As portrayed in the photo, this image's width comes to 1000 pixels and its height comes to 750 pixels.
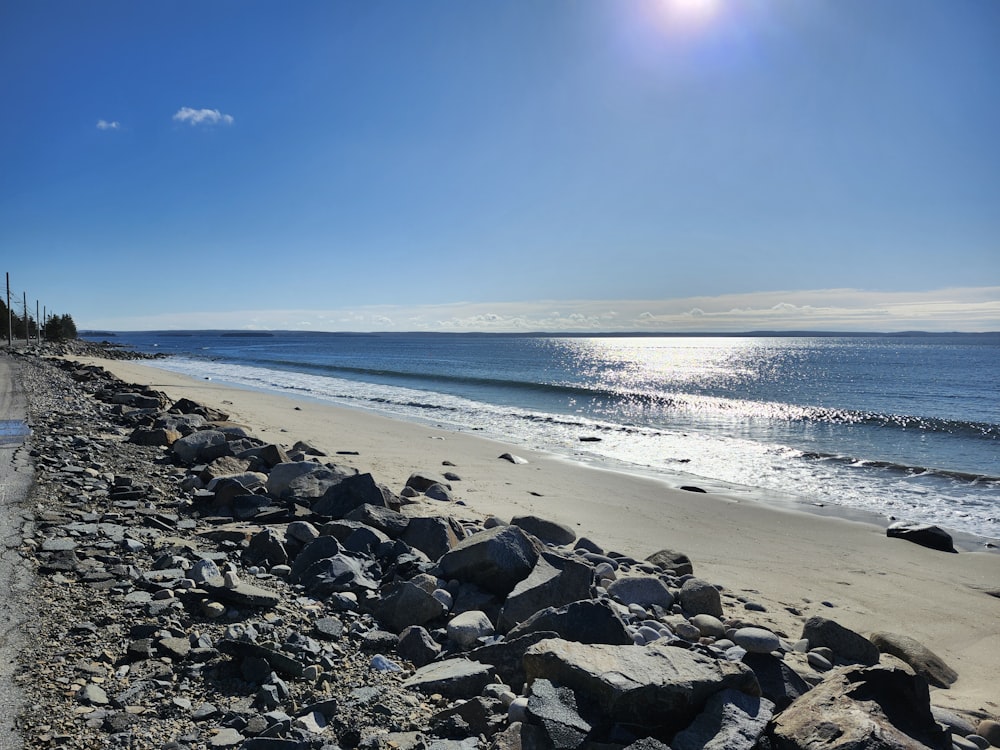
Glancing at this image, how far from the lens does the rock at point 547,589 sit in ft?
14.5

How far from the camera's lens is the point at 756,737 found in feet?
9.44

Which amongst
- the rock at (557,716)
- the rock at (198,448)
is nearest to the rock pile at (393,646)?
the rock at (557,716)

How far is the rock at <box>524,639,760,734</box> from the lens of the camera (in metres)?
2.98

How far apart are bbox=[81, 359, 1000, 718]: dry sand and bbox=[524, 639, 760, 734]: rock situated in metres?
2.46

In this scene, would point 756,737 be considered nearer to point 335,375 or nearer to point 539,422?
point 539,422

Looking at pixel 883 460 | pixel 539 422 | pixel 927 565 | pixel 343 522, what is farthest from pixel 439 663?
pixel 539 422

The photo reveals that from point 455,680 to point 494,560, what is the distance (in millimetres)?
1451

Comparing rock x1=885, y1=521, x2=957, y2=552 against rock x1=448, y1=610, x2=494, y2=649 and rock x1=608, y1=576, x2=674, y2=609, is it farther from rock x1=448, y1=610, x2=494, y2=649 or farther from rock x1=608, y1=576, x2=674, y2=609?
rock x1=448, y1=610, x2=494, y2=649

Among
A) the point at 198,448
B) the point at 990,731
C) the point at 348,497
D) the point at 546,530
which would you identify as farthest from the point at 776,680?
the point at 198,448

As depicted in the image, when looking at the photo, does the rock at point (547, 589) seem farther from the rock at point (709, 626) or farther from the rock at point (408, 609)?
the rock at point (709, 626)

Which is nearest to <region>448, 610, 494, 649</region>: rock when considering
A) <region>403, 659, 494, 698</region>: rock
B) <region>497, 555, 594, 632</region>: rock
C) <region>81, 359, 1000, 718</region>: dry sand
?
<region>497, 555, 594, 632</region>: rock

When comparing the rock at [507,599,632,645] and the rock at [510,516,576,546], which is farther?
the rock at [510,516,576,546]

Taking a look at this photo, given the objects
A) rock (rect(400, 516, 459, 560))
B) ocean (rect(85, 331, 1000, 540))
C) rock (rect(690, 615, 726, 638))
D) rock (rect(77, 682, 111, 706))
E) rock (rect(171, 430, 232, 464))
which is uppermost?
rock (rect(171, 430, 232, 464))

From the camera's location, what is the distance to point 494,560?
497 cm
